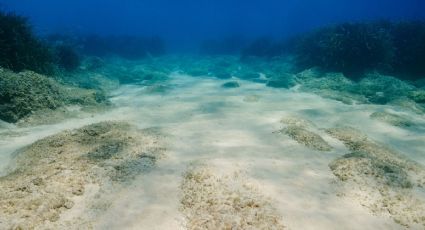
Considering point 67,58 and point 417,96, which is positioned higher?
point 67,58

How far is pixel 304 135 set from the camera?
692 centimetres

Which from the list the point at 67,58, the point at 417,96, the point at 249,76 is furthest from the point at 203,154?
the point at 249,76

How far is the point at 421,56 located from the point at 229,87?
9569 millimetres

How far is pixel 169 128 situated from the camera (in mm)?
7609

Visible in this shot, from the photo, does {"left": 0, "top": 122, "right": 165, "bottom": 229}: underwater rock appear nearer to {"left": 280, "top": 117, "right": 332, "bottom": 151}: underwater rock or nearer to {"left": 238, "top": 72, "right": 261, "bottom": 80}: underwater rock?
{"left": 280, "top": 117, "right": 332, "bottom": 151}: underwater rock

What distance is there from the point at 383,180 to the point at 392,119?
15.0ft

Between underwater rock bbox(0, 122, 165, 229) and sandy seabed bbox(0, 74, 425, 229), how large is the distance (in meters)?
0.05

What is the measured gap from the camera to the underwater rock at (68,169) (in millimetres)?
3896

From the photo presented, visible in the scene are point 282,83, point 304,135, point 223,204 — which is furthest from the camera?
point 282,83

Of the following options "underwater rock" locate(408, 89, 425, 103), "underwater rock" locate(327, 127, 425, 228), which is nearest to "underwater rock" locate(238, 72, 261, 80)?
"underwater rock" locate(408, 89, 425, 103)

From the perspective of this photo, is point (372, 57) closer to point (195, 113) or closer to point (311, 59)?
point (311, 59)

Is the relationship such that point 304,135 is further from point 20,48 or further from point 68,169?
point 20,48

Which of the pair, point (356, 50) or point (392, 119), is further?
point (356, 50)

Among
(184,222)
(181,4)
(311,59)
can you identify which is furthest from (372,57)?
(181,4)
